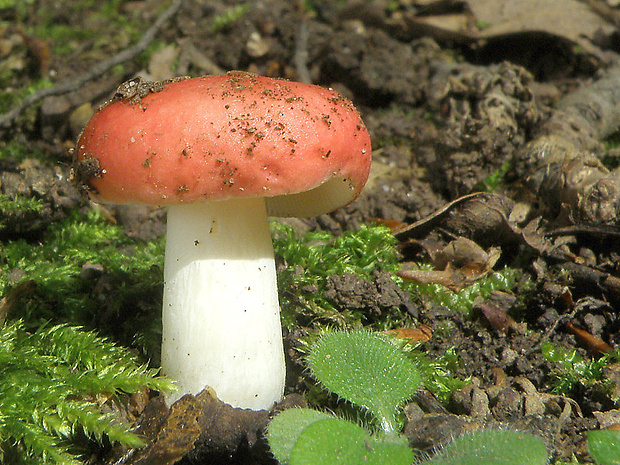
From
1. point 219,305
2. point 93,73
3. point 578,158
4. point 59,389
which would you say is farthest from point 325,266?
point 93,73

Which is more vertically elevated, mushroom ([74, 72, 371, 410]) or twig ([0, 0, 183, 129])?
mushroom ([74, 72, 371, 410])

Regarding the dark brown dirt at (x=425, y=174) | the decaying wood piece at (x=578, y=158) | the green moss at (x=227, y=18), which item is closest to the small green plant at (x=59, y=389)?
the dark brown dirt at (x=425, y=174)

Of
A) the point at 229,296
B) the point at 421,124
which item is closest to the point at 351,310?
the point at 229,296

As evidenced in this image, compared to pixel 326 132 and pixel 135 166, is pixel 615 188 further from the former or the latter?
pixel 135 166

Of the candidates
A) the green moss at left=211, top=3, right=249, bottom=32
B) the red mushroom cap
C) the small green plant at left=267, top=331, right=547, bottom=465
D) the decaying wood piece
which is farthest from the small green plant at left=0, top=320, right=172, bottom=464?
the green moss at left=211, top=3, right=249, bottom=32

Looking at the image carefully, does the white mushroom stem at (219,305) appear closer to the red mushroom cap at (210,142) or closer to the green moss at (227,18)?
the red mushroom cap at (210,142)

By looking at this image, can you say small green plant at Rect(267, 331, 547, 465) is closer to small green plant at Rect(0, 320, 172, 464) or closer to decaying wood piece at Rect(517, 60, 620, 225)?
small green plant at Rect(0, 320, 172, 464)
